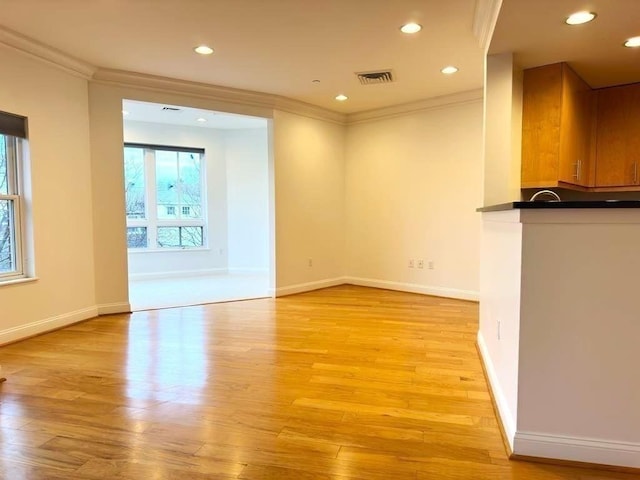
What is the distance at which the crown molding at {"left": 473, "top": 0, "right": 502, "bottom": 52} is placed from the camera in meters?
2.69

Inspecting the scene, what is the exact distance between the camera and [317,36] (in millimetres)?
3510

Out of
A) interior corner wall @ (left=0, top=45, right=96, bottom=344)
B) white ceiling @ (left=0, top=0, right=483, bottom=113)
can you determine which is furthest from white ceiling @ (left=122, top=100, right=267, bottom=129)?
interior corner wall @ (left=0, top=45, right=96, bottom=344)

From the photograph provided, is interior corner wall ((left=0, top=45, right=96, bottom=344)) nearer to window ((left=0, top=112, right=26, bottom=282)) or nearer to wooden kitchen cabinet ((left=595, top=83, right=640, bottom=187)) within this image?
window ((left=0, top=112, right=26, bottom=282))

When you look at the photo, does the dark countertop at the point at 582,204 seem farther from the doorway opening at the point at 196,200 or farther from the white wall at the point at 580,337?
the doorway opening at the point at 196,200

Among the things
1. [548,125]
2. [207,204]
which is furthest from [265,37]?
[207,204]

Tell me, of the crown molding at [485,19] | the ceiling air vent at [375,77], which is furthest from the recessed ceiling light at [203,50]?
the crown molding at [485,19]

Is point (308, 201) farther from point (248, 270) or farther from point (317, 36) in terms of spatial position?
point (317, 36)

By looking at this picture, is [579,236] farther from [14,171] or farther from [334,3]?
[14,171]

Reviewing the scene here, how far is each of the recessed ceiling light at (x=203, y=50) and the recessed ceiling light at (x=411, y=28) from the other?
170 cm

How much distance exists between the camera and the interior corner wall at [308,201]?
564 cm

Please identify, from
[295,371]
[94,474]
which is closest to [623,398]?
[295,371]

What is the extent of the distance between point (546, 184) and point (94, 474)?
3.52 metres

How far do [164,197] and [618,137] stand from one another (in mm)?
6648

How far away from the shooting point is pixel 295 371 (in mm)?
2932
